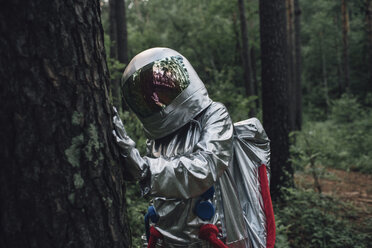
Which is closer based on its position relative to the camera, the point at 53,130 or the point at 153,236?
the point at 53,130

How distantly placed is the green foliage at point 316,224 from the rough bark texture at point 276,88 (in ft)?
1.86

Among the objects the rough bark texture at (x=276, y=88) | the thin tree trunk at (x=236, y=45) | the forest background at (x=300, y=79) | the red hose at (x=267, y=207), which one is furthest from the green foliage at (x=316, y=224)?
the thin tree trunk at (x=236, y=45)

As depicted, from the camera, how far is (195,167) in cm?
151

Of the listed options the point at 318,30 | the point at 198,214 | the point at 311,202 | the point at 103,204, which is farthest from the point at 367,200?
the point at 318,30

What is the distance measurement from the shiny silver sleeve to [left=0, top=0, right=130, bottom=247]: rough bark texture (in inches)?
10.7

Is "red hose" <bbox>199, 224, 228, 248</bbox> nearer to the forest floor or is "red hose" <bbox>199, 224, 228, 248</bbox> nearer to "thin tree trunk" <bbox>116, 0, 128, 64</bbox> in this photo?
the forest floor

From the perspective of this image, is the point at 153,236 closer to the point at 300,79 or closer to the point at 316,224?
the point at 316,224

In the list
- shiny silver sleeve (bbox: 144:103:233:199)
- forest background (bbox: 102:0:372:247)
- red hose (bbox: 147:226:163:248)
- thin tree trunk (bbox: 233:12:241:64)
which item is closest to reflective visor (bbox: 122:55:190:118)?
shiny silver sleeve (bbox: 144:103:233:199)

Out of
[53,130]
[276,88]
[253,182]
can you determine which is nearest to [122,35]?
[276,88]

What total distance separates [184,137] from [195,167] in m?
0.39

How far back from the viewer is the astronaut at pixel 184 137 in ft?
5.53

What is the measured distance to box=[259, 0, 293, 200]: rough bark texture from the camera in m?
5.52

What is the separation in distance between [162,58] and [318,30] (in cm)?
2952

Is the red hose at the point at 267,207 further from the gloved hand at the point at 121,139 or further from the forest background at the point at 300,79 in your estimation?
the forest background at the point at 300,79
